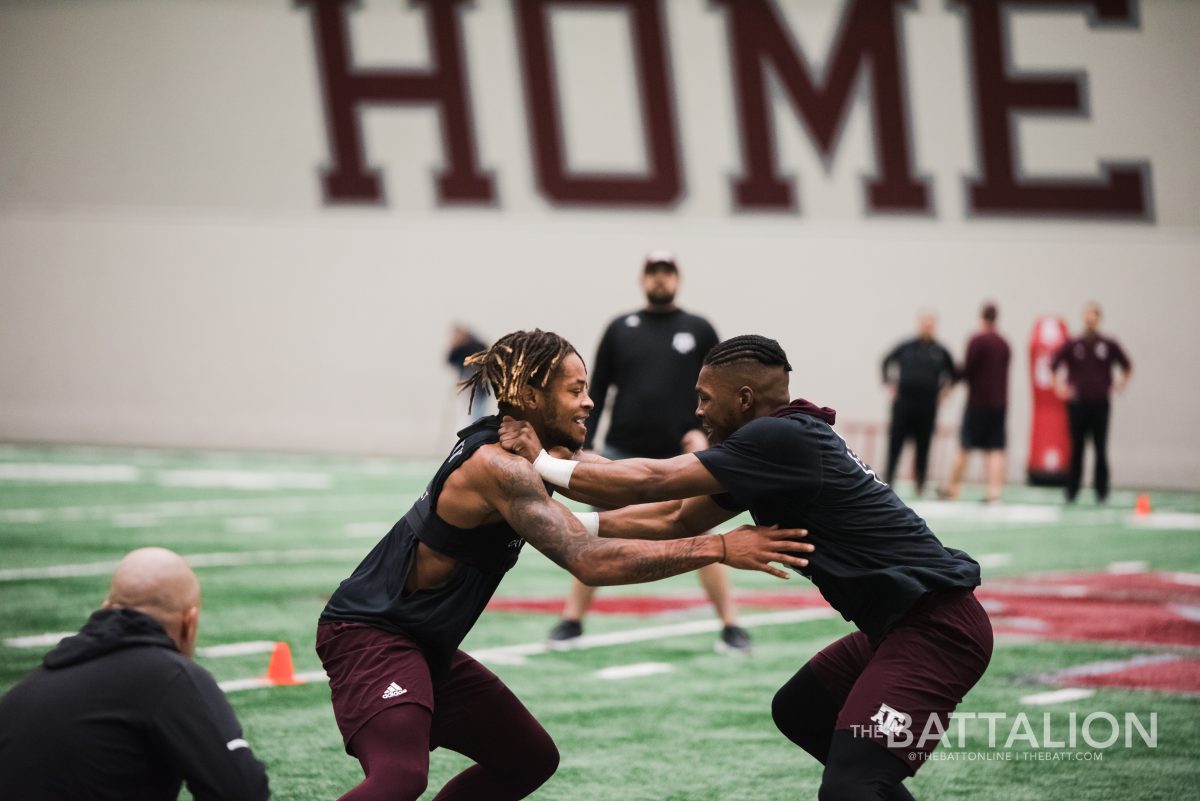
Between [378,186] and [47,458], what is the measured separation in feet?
23.2

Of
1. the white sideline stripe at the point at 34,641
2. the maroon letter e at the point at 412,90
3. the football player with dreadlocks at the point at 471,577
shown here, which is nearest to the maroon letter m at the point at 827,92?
the maroon letter e at the point at 412,90

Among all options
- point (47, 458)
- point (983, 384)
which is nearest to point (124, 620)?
point (983, 384)

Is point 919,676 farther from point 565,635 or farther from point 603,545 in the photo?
point 565,635

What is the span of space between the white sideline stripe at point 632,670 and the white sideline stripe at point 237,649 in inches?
76.5

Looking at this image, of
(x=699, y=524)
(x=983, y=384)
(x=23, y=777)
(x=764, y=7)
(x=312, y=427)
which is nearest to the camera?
(x=23, y=777)

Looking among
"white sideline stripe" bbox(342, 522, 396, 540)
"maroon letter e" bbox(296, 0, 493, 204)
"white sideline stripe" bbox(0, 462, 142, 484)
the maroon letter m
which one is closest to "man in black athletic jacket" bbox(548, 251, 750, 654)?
"white sideline stripe" bbox(342, 522, 396, 540)

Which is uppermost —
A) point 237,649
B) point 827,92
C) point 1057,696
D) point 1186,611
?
point 827,92

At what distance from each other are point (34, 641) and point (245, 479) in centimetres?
1213

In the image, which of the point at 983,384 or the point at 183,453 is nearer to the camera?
the point at 983,384

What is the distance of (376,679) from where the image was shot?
14.5 ft

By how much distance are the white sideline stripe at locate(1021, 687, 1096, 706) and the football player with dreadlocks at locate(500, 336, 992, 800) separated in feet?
11.6

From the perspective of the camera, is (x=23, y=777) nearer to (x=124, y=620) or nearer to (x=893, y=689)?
(x=124, y=620)

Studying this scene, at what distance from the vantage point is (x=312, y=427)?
26.8 m

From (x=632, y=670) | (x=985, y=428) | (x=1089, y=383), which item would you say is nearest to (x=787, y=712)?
(x=632, y=670)
